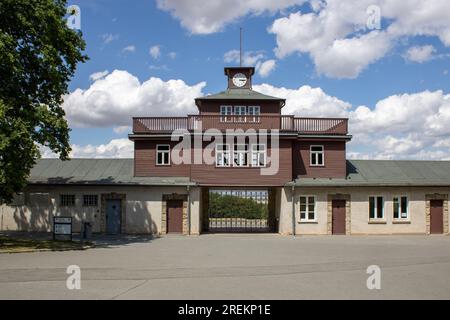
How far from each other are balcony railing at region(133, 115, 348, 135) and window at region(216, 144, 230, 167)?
1142 millimetres

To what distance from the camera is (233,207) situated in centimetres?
3703

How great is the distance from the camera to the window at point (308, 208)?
28.2 meters

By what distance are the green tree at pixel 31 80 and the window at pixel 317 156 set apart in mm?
15309

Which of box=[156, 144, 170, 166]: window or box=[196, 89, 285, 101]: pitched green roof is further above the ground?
box=[196, 89, 285, 101]: pitched green roof

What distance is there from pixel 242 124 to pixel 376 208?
9.46 m

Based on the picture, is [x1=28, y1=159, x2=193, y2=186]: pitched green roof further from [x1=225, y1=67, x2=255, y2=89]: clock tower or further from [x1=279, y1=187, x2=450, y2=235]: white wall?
[x1=225, y1=67, x2=255, y2=89]: clock tower

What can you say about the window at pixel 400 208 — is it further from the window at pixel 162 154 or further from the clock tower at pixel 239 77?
the window at pixel 162 154

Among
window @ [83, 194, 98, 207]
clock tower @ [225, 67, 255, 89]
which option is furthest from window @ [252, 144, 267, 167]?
window @ [83, 194, 98, 207]

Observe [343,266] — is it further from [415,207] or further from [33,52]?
[415,207]

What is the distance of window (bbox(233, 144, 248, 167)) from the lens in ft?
93.2

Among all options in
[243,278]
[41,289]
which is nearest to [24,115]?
[41,289]

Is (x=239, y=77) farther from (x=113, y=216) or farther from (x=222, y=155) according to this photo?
(x=113, y=216)

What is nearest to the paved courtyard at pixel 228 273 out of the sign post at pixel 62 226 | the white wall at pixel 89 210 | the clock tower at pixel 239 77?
the sign post at pixel 62 226
